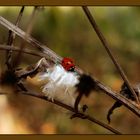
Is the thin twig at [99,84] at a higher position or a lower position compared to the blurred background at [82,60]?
lower

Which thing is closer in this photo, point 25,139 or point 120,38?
point 25,139

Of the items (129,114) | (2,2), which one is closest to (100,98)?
(129,114)

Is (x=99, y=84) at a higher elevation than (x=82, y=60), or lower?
lower

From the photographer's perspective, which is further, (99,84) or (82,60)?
(82,60)

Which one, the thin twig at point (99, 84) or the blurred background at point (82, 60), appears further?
the blurred background at point (82, 60)

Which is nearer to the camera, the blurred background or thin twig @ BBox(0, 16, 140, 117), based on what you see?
thin twig @ BBox(0, 16, 140, 117)

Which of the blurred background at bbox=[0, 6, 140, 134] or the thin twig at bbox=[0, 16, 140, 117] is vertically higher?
the blurred background at bbox=[0, 6, 140, 134]

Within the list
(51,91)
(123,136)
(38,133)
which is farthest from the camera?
(38,133)

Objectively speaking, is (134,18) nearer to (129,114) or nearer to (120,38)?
(120,38)
